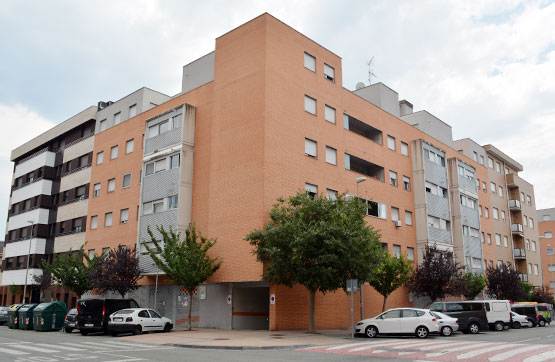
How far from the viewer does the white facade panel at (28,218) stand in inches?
1916

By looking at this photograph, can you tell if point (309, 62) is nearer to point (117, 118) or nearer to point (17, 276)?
point (117, 118)

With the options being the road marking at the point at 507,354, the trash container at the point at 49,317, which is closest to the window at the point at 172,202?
the trash container at the point at 49,317

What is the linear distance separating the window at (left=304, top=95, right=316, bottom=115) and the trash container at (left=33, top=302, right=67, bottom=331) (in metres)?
19.5

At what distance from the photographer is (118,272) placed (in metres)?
31.0

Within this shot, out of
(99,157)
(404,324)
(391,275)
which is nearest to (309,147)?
(391,275)

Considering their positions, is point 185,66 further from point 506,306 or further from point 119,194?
point 506,306

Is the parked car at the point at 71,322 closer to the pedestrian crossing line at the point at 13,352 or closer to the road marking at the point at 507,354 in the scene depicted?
the pedestrian crossing line at the point at 13,352

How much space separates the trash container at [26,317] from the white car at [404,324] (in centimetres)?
2054

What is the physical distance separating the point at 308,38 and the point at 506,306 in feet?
70.7

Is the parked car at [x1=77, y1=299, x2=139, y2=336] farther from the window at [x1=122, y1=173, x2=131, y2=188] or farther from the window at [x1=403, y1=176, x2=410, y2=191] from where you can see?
the window at [x1=403, y1=176, x2=410, y2=191]

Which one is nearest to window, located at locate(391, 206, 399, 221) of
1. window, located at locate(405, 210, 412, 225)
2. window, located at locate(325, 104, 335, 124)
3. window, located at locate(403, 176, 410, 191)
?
window, located at locate(405, 210, 412, 225)

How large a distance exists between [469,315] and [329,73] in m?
18.0

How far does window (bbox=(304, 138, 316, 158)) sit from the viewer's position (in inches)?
1201

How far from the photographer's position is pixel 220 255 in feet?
93.7
